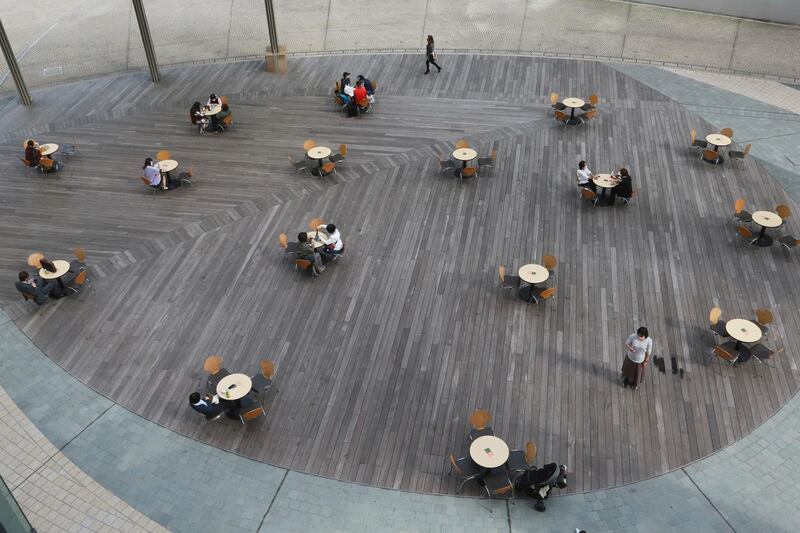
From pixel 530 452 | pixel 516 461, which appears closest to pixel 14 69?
pixel 516 461

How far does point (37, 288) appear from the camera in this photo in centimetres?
1364

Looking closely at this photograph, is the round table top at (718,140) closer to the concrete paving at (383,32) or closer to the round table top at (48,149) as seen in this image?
the concrete paving at (383,32)

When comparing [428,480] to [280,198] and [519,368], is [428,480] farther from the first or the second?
[280,198]

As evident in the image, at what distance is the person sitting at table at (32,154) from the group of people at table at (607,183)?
13.7m

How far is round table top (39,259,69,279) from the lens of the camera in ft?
45.0

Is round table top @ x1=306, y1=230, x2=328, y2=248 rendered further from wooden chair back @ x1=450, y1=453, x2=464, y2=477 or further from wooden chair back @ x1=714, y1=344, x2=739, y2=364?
wooden chair back @ x1=714, y1=344, x2=739, y2=364

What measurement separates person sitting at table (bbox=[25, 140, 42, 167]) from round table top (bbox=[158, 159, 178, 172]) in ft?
10.7

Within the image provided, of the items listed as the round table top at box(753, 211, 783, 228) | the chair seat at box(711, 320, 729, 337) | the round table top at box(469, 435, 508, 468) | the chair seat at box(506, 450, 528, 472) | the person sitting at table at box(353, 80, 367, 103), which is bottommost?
the chair seat at box(506, 450, 528, 472)

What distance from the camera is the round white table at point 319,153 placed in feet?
56.4

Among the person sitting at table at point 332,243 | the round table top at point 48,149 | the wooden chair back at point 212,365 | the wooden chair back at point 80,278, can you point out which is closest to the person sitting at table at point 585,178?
the person sitting at table at point 332,243

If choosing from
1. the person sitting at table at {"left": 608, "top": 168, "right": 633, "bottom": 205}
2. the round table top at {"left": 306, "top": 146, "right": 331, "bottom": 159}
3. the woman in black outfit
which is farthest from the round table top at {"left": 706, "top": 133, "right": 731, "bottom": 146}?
the round table top at {"left": 306, "top": 146, "right": 331, "bottom": 159}

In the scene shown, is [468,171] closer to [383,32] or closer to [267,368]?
[267,368]

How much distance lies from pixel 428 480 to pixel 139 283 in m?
7.65

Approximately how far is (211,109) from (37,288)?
764 cm
